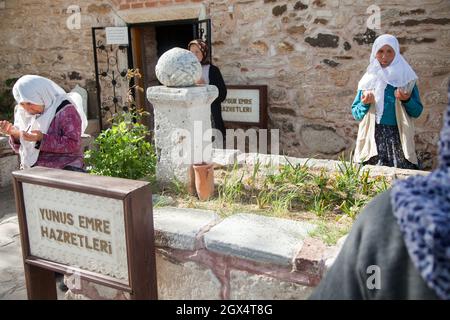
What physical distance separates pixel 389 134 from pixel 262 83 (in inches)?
95.4

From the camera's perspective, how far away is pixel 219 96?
16.4 feet

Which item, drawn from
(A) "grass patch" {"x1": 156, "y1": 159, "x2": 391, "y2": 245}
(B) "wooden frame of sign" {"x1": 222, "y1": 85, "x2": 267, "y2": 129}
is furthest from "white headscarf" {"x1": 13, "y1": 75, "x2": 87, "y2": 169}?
(B) "wooden frame of sign" {"x1": 222, "y1": 85, "x2": 267, "y2": 129}

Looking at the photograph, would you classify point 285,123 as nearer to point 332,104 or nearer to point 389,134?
point 332,104

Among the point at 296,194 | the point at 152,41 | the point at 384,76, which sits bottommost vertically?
the point at 296,194

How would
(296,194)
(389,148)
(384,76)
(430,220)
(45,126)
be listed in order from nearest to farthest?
1. (430,220)
2. (296,194)
3. (45,126)
4. (384,76)
5. (389,148)

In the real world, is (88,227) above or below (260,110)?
below

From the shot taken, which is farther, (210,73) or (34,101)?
(210,73)

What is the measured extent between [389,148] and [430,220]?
3061 mm

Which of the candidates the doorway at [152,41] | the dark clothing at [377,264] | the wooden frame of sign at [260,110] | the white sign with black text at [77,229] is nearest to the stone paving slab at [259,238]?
the white sign with black text at [77,229]

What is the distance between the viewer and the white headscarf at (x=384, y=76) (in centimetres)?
340

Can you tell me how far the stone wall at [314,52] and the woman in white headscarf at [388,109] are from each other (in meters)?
1.33

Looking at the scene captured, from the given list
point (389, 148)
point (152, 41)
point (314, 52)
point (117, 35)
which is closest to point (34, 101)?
point (389, 148)

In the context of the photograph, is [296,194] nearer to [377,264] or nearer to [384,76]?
[384,76]

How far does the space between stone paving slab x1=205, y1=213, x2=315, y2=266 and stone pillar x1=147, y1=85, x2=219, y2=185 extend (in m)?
0.68
